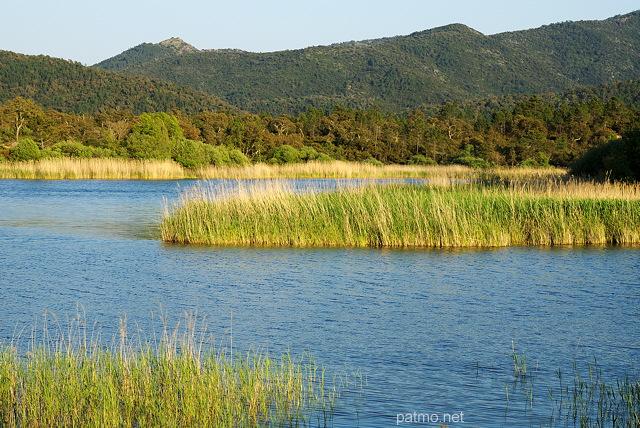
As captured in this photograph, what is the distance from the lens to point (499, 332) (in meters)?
10.4

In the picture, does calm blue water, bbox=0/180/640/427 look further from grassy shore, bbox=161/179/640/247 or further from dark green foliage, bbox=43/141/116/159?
dark green foliage, bbox=43/141/116/159

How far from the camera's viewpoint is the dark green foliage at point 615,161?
29.2 m

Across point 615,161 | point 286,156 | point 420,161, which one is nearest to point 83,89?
point 286,156

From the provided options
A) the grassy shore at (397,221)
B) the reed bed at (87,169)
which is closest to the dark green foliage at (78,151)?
the reed bed at (87,169)

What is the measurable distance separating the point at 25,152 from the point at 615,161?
40220mm

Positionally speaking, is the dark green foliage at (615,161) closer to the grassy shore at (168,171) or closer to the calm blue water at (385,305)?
the grassy shore at (168,171)

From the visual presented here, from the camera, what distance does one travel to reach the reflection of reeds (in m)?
6.56

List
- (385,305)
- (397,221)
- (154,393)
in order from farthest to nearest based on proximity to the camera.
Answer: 1. (397,221)
2. (385,305)
3. (154,393)

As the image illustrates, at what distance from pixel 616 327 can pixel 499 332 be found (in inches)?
69.7

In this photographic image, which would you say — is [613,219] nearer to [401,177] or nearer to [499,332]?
[499,332]

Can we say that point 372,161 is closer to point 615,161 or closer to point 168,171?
point 168,171

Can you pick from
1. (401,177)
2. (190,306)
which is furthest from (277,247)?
(401,177)

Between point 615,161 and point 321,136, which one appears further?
point 321,136

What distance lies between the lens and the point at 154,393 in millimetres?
7016
